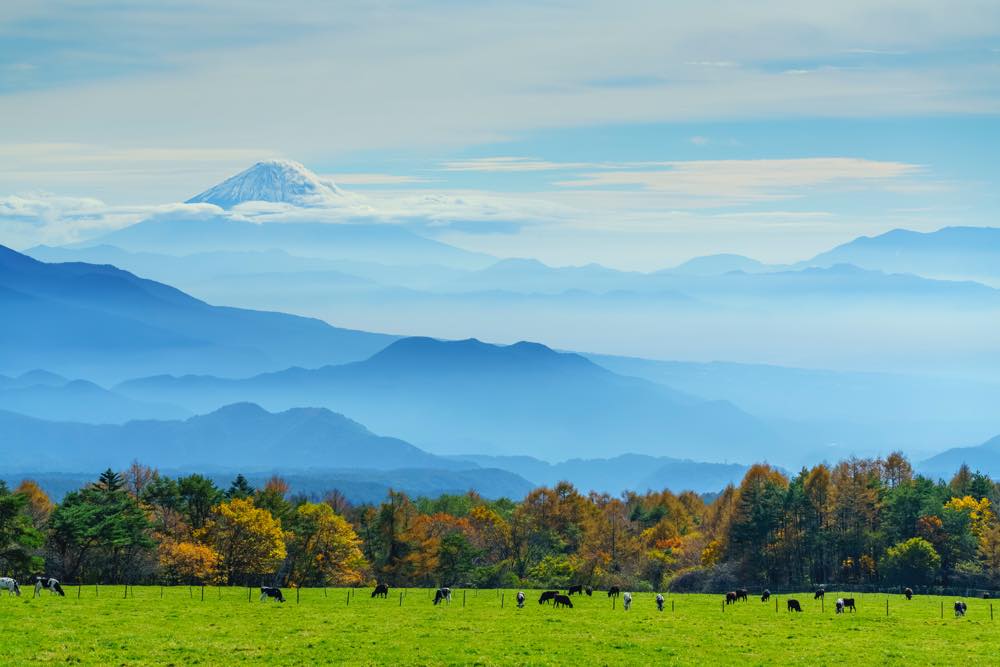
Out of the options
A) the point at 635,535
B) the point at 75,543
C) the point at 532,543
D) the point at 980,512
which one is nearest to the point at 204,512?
the point at 75,543

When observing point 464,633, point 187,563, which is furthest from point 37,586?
point 187,563

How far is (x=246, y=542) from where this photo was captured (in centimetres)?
11256

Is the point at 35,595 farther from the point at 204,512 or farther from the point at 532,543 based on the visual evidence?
the point at 532,543

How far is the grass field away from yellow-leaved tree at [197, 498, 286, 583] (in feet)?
111

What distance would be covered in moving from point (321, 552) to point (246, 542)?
11.7 meters

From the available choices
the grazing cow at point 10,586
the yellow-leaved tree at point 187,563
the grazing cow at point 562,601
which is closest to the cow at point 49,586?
the grazing cow at point 10,586

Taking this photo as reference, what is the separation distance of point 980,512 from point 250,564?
82.3 m

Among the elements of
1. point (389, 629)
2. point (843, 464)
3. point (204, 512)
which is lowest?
point (389, 629)

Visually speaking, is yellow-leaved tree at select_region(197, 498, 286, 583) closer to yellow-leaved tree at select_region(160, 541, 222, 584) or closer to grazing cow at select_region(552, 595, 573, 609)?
yellow-leaved tree at select_region(160, 541, 222, 584)

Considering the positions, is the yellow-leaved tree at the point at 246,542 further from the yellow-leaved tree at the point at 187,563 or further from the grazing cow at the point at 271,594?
the grazing cow at the point at 271,594

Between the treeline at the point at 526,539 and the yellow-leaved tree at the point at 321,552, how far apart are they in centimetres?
15

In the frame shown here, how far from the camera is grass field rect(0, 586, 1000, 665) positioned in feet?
168

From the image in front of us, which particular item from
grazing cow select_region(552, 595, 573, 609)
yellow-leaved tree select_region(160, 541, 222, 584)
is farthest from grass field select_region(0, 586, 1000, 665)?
yellow-leaved tree select_region(160, 541, 222, 584)

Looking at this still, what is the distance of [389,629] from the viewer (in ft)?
197
